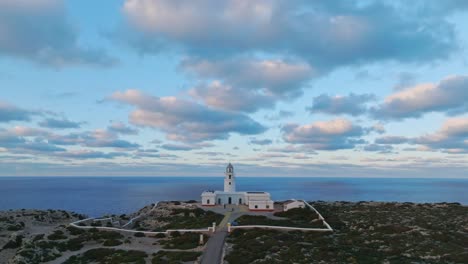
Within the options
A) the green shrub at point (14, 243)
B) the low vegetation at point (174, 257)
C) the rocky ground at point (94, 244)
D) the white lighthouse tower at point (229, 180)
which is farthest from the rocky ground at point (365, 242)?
the green shrub at point (14, 243)

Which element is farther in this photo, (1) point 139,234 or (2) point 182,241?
(1) point 139,234

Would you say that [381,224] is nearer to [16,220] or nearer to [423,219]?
[423,219]

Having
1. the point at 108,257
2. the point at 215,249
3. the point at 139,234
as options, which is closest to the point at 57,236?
the point at 139,234

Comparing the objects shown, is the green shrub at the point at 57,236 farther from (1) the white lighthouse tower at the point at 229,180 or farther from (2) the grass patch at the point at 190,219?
(1) the white lighthouse tower at the point at 229,180

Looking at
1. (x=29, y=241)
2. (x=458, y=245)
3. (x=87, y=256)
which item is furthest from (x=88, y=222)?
(x=458, y=245)

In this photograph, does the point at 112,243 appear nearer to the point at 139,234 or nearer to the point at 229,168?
the point at 139,234
